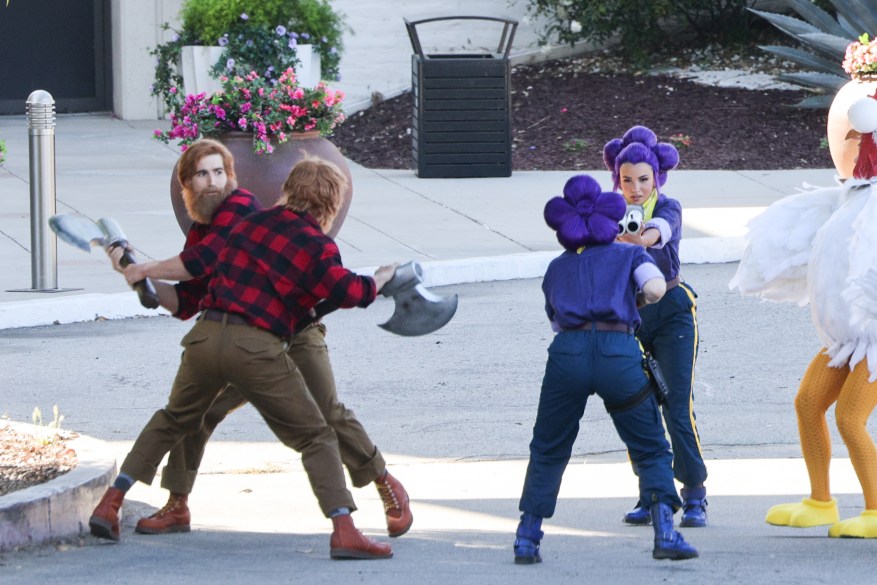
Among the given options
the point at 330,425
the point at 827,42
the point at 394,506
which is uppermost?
the point at 827,42

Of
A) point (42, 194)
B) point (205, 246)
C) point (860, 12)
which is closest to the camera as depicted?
point (205, 246)

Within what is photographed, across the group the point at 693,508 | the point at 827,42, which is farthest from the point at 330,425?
the point at 827,42

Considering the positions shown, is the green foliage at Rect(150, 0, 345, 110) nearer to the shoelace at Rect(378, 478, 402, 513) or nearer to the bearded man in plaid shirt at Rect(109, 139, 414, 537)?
the bearded man in plaid shirt at Rect(109, 139, 414, 537)

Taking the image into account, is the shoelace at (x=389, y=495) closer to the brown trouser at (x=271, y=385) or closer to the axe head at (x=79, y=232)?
the brown trouser at (x=271, y=385)

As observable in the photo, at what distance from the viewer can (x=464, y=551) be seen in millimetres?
5332

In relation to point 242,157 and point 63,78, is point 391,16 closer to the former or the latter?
point 63,78

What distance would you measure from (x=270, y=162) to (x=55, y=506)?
593 centimetres

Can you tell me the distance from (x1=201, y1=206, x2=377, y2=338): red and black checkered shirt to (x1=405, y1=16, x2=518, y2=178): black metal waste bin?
29.9 feet

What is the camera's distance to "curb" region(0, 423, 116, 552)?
204 inches

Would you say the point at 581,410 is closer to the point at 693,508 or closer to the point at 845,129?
the point at 693,508

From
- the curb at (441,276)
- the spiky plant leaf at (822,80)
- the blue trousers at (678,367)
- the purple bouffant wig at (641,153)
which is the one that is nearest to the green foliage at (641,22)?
the spiky plant leaf at (822,80)

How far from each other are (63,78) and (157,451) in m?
13.2

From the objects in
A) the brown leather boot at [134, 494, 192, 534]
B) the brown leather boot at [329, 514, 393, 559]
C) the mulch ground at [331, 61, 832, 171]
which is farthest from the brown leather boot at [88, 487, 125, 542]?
the mulch ground at [331, 61, 832, 171]

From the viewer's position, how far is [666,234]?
222 inches
